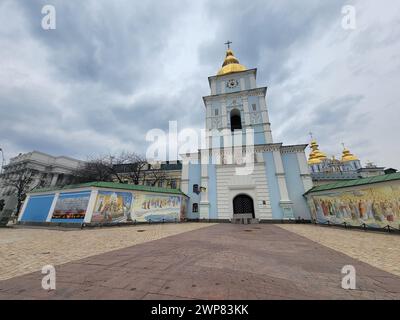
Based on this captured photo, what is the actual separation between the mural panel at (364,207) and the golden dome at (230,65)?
21.4m

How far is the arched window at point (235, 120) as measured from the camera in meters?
24.6

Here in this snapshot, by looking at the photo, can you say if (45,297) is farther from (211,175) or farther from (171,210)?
(211,175)

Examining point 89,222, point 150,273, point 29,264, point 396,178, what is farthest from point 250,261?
point 89,222

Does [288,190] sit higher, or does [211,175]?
[211,175]

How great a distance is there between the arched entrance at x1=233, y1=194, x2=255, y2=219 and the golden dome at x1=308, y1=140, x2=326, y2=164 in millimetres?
43198

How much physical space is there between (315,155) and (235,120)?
43.4m

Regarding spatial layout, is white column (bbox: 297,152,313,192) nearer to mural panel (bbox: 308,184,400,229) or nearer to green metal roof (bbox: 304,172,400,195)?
green metal roof (bbox: 304,172,400,195)

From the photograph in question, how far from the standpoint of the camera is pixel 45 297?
7.81ft

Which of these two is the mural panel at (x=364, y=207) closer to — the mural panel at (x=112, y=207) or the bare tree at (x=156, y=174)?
the mural panel at (x=112, y=207)

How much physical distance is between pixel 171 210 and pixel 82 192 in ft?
28.7

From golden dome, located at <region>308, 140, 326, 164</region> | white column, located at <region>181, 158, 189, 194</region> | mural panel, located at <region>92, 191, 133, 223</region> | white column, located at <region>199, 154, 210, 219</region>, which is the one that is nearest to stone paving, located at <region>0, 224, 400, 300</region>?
mural panel, located at <region>92, 191, 133, 223</region>

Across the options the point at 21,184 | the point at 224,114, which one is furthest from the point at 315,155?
the point at 21,184

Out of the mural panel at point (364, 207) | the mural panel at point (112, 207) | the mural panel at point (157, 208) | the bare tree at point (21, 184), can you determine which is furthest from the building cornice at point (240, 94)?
the bare tree at point (21, 184)
